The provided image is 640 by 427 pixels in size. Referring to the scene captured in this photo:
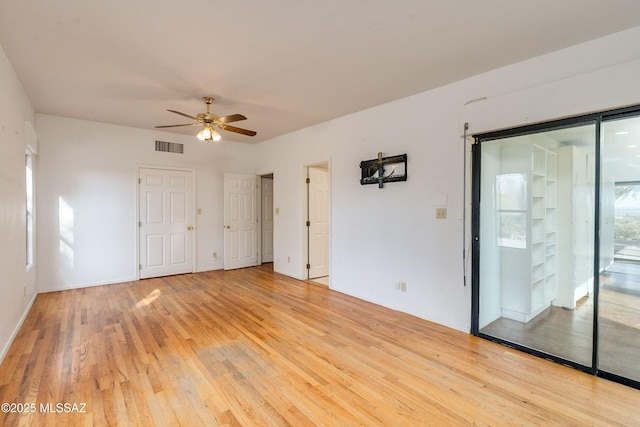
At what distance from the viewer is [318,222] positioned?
5.82m

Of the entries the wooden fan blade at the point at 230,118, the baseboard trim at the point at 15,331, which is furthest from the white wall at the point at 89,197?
the wooden fan blade at the point at 230,118

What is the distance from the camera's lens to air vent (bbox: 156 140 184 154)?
18.8ft

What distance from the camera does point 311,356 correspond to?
2738 millimetres

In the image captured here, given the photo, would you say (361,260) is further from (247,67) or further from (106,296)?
(106,296)

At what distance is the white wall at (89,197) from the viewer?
475 centimetres

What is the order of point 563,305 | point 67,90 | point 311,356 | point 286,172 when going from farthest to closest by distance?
point 286,172
point 67,90
point 563,305
point 311,356

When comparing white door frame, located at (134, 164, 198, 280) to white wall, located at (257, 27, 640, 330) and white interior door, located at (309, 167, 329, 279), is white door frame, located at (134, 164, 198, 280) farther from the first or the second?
white interior door, located at (309, 167, 329, 279)

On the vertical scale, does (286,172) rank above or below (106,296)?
above

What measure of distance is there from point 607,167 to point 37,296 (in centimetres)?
714

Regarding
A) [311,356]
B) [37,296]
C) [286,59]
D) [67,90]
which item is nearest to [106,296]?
[37,296]

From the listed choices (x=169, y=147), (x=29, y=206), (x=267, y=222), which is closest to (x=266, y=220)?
(x=267, y=222)

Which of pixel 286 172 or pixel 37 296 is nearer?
pixel 37 296

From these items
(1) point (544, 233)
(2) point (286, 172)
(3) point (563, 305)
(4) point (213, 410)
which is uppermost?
(2) point (286, 172)

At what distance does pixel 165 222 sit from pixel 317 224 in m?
2.96
